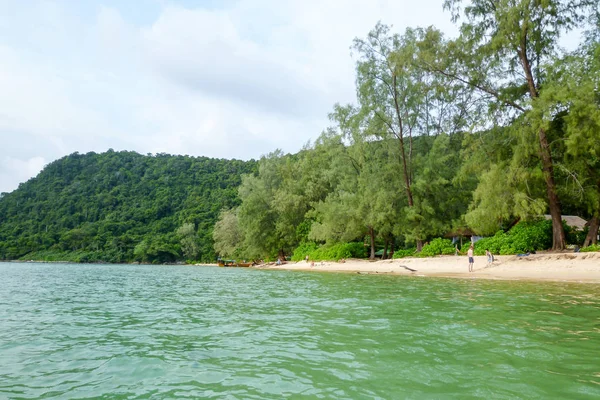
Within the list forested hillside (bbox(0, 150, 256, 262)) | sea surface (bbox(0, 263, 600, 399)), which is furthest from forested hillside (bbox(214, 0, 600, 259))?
forested hillside (bbox(0, 150, 256, 262))

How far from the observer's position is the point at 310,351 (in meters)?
6.55

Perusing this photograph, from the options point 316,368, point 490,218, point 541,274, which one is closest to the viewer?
point 316,368

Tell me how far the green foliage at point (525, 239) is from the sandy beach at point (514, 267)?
4.28 ft

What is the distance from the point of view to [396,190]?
3631cm

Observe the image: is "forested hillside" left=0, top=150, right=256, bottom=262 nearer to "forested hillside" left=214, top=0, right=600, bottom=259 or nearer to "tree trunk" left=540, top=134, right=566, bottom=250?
"forested hillside" left=214, top=0, right=600, bottom=259

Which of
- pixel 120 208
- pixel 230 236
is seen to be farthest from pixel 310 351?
pixel 120 208

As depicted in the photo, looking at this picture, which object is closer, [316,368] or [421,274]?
[316,368]

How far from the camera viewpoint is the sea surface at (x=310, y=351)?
4766 millimetres

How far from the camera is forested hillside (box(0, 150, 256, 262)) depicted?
3701 inches

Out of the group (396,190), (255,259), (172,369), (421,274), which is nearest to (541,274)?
(421,274)

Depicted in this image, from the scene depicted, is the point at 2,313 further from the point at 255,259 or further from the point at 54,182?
the point at 54,182

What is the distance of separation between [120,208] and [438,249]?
102 m

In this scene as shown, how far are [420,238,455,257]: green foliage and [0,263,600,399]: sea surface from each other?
19.3 metres

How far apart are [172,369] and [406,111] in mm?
33963
